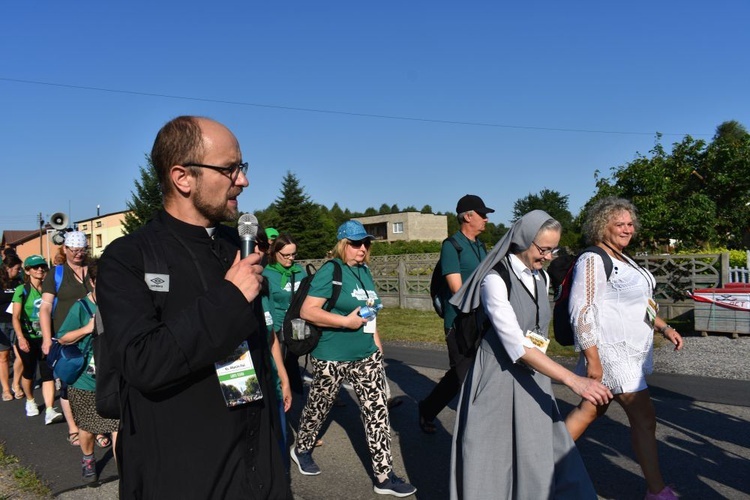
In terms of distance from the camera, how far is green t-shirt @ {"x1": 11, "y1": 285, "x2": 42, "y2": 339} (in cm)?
745

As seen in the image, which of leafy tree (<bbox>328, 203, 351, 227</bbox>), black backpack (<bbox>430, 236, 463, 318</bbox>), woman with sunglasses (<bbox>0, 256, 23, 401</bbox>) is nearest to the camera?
black backpack (<bbox>430, 236, 463, 318</bbox>)

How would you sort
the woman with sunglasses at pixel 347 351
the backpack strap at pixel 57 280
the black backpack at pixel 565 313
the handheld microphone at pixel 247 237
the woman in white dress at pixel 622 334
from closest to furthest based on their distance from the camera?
the handheld microphone at pixel 247 237 → the woman in white dress at pixel 622 334 → the black backpack at pixel 565 313 → the woman with sunglasses at pixel 347 351 → the backpack strap at pixel 57 280

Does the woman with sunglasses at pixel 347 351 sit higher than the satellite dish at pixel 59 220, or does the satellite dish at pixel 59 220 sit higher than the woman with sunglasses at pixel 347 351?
the satellite dish at pixel 59 220

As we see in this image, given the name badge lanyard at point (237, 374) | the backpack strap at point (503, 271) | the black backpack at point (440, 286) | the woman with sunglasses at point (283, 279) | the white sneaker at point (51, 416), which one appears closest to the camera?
the name badge lanyard at point (237, 374)

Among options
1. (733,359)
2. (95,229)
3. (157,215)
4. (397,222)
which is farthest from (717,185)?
(95,229)

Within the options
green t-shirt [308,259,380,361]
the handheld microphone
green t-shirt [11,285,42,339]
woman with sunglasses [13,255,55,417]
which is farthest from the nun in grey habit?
green t-shirt [11,285,42,339]

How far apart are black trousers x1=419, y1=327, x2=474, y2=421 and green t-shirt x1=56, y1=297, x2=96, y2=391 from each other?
117 inches

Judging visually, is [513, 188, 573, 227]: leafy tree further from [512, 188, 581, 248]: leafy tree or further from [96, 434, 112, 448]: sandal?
[96, 434, 112, 448]: sandal

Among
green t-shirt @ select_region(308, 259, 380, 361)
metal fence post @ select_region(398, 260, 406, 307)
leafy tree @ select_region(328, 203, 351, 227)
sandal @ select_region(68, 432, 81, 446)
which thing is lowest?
sandal @ select_region(68, 432, 81, 446)

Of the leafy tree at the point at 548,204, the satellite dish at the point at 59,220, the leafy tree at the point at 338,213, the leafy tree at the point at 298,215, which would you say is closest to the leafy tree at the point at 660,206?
the satellite dish at the point at 59,220

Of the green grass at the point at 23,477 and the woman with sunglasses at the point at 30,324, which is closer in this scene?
the green grass at the point at 23,477

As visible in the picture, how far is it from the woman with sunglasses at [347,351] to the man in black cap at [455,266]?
837 millimetres

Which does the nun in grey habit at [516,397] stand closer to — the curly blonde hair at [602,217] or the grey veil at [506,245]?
the grey veil at [506,245]

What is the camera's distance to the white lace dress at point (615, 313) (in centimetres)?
410
